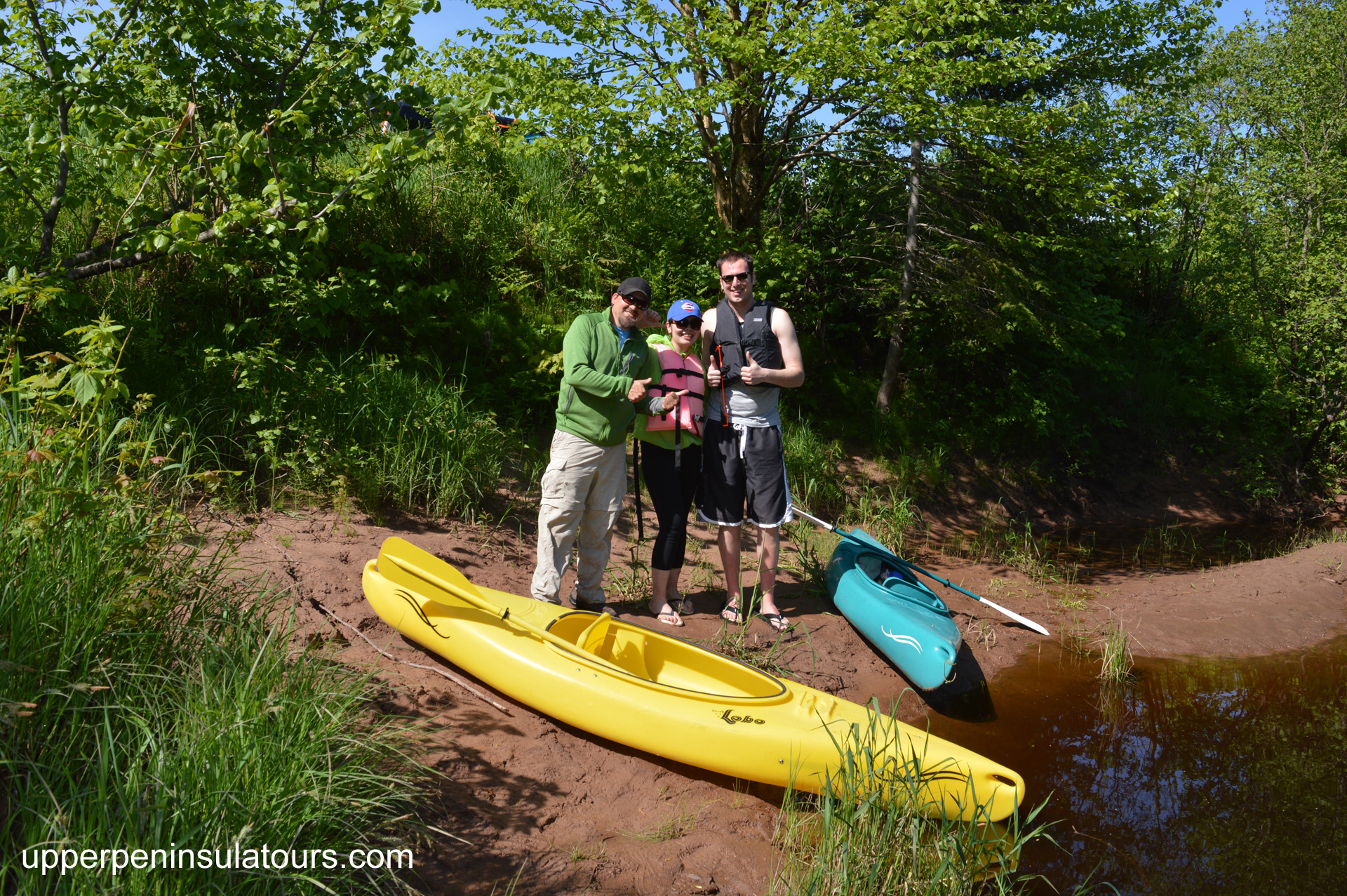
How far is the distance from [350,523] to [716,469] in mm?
2478

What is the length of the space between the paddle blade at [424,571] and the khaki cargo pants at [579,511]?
428 millimetres

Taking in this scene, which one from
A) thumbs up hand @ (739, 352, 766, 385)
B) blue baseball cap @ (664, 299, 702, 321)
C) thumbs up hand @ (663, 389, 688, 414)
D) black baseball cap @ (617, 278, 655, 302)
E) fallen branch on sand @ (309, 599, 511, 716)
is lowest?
fallen branch on sand @ (309, 599, 511, 716)

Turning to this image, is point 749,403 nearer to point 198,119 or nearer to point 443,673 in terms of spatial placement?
point 443,673

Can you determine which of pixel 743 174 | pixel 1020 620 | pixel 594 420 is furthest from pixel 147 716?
pixel 743 174

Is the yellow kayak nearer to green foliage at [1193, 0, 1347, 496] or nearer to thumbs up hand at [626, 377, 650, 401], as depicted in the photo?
thumbs up hand at [626, 377, 650, 401]

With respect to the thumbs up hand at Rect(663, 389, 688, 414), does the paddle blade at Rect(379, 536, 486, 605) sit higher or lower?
lower

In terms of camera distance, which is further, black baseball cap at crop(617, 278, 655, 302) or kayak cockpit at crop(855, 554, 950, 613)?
kayak cockpit at crop(855, 554, 950, 613)

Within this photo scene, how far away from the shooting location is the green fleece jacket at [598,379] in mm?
4078

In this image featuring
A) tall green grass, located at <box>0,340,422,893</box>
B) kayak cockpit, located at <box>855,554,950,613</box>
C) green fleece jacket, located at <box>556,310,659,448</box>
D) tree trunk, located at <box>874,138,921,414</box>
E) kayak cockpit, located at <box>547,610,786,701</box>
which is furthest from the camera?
tree trunk, located at <box>874,138,921,414</box>

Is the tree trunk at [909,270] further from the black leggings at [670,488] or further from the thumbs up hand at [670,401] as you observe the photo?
the thumbs up hand at [670,401]

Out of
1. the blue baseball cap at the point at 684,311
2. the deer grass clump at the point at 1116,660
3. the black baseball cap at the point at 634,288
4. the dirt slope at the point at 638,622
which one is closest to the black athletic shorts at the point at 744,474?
the blue baseball cap at the point at 684,311

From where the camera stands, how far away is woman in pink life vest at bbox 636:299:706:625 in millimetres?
4355

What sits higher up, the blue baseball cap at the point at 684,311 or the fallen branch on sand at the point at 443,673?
the blue baseball cap at the point at 684,311

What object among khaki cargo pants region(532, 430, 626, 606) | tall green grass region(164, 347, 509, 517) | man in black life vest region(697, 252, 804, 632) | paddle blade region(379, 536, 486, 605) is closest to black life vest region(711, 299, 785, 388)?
man in black life vest region(697, 252, 804, 632)
